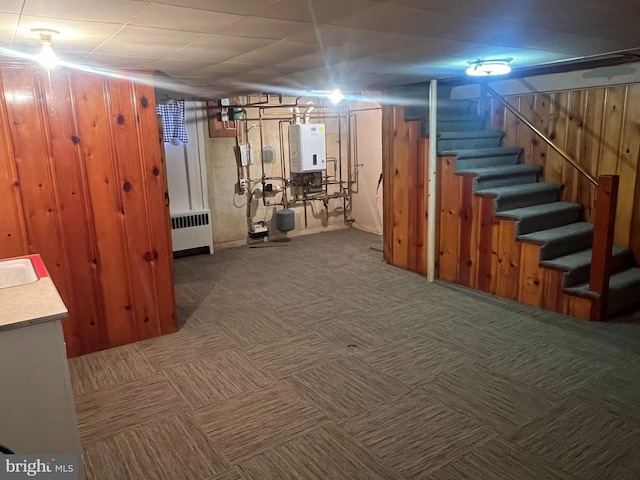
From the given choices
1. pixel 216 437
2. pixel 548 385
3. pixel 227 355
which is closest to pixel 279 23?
→ pixel 216 437

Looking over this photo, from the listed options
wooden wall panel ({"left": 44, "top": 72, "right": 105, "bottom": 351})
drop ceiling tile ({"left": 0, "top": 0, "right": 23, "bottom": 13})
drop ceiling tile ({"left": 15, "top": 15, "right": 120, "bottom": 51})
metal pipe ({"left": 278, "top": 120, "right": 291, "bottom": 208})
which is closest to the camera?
drop ceiling tile ({"left": 0, "top": 0, "right": 23, "bottom": 13})

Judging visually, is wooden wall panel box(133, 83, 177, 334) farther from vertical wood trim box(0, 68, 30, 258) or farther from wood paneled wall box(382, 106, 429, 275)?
wood paneled wall box(382, 106, 429, 275)

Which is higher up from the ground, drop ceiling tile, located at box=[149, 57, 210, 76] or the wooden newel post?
drop ceiling tile, located at box=[149, 57, 210, 76]

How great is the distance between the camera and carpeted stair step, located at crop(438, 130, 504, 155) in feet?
15.3

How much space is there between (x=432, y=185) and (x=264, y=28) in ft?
9.29

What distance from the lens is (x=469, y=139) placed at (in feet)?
15.7

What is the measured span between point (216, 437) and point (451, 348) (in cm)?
170

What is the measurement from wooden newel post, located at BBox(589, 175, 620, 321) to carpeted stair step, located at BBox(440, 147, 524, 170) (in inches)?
51.4

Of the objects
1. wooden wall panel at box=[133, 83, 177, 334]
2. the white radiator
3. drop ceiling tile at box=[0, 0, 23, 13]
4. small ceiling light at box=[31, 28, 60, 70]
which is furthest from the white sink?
the white radiator

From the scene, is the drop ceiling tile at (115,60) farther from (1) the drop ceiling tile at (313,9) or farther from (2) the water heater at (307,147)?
(2) the water heater at (307,147)

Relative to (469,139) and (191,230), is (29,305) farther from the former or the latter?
(191,230)

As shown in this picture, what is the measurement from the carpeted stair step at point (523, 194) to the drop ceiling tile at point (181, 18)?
2.96 meters

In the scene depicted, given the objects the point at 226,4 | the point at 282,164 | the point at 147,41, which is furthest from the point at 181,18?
the point at 282,164

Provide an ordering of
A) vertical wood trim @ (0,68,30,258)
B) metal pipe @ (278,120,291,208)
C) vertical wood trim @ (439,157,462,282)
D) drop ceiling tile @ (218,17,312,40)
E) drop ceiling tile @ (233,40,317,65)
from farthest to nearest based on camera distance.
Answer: metal pipe @ (278,120,291,208) < vertical wood trim @ (439,157,462,282) < vertical wood trim @ (0,68,30,258) < drop ceiling tile @ (233,40,317,65) < drop ceiling tile @ (218,17,312,40)
